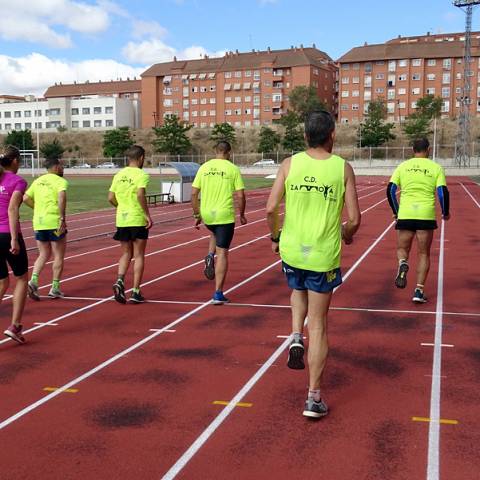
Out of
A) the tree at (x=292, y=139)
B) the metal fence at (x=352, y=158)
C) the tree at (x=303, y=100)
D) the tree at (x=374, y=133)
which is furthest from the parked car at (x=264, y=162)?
the tree at (x=303, y=100)

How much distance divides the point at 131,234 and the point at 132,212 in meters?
0.28

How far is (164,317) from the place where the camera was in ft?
22.9

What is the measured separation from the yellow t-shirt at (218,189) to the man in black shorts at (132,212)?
0.71 meters

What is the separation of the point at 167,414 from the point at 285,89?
106m

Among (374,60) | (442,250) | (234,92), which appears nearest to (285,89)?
(234,92)

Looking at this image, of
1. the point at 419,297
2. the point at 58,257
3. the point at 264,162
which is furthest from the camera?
the point at 264,162

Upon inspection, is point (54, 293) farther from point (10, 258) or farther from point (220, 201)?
point (220, 201)

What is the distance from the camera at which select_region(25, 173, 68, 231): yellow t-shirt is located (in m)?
7.98

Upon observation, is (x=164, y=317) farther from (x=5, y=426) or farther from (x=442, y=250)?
(x=442, y=250)

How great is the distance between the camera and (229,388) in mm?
4719

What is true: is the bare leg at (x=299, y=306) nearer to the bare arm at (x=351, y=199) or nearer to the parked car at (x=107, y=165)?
the bare arm at (x=351, y=199)

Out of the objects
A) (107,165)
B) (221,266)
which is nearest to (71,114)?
(107,165)

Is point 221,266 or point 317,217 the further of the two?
point 221,266

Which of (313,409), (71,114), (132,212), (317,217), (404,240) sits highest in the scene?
(71,114)
